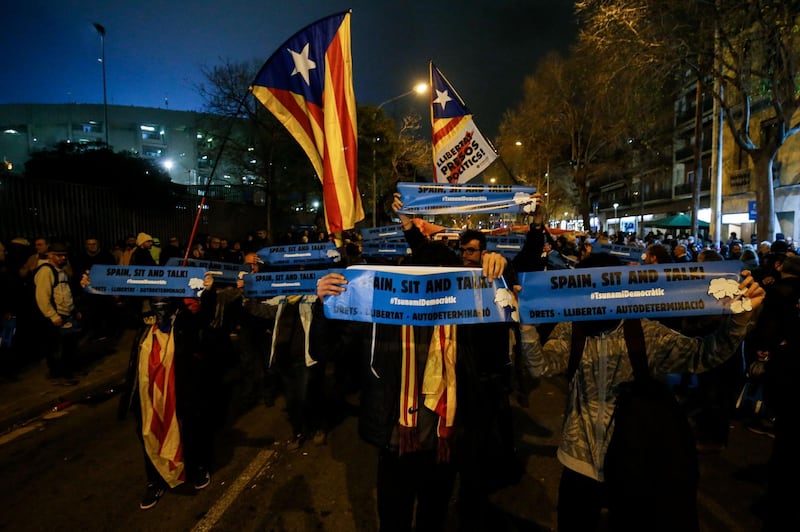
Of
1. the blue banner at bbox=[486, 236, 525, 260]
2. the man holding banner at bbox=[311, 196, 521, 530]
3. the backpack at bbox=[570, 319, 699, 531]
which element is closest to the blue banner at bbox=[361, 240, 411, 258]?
the blue banner at bbox=[486, 236, 525, 260]

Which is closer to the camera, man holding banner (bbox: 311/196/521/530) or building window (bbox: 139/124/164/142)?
man holding banner (bbox: 311/196/521/530)

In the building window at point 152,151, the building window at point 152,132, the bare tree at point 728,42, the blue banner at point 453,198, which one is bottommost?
the blue banner at point 453,198

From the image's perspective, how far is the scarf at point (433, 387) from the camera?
245 centimetres

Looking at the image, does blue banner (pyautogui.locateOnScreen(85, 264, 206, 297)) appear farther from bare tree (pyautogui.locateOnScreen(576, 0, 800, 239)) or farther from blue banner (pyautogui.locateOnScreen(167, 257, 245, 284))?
bare tree (pyautogui.locateOnScreen(576, 0, 800, 239))

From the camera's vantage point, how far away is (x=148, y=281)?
3463mm

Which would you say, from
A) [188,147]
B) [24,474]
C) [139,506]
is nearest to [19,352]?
[24,474]

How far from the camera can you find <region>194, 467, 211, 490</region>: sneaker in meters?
3.80

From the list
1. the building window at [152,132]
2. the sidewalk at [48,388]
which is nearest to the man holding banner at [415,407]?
the sidewalk at [48,388]

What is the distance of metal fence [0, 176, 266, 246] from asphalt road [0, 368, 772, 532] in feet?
12.8

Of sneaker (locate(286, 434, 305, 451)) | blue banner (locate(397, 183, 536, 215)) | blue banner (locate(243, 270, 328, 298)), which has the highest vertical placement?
blue banner (locate(397, 183, 536, 215))

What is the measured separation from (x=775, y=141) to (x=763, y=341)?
12.9 m

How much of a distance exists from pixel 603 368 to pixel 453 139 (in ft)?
17.0

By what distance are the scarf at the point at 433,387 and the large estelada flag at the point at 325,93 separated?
1.73 m

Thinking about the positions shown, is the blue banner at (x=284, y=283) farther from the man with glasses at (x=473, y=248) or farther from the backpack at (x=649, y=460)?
the backpack at (x=649, y=460)
